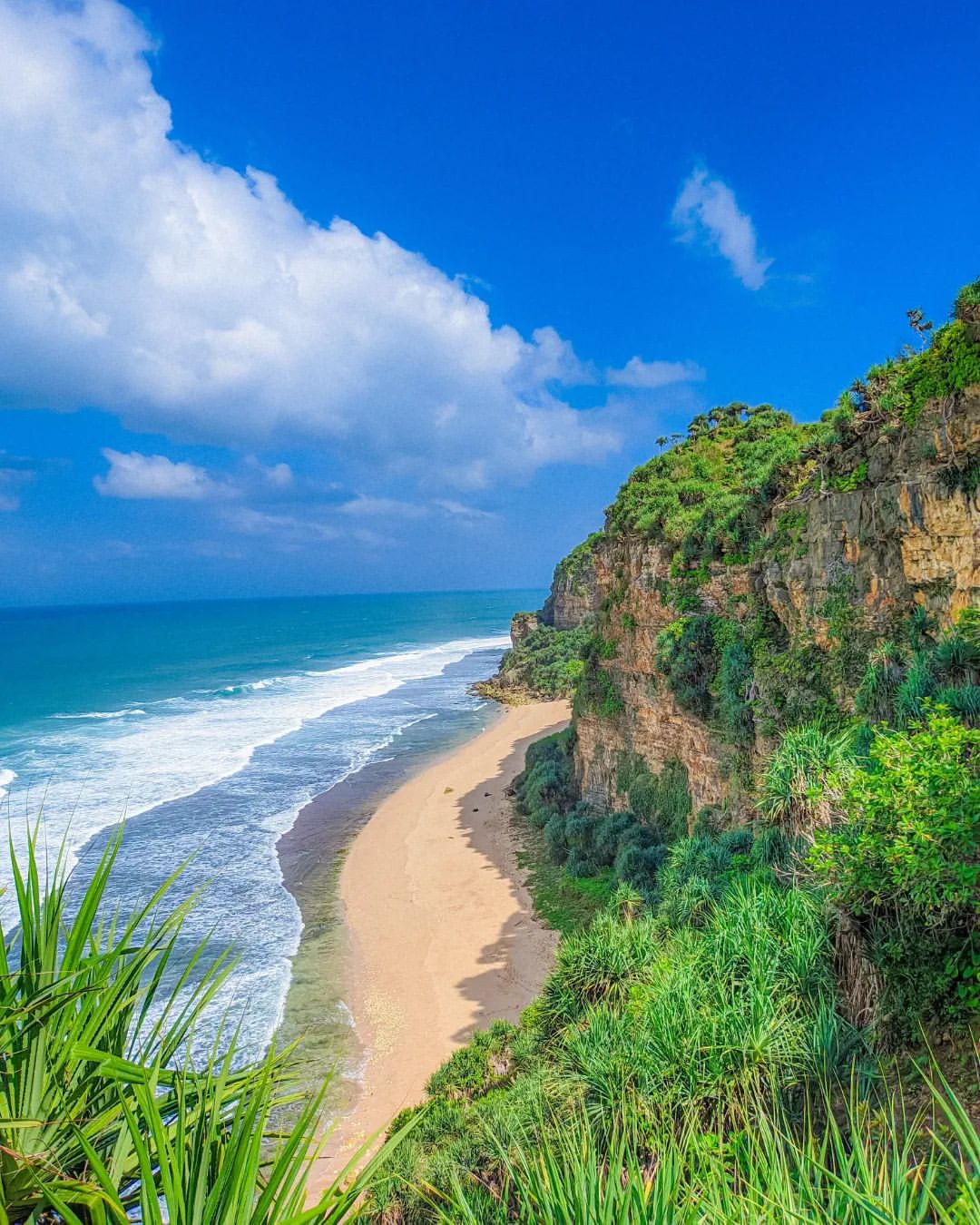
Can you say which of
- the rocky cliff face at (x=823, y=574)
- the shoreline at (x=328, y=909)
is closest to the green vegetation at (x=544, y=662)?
the shoreline at (x=328, y=909)

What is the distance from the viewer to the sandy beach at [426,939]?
14.2 metres

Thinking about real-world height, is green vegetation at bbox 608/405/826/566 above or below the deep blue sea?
above

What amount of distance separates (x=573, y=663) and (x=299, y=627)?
10041 centimetres

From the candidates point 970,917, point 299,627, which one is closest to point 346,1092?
point 970,917

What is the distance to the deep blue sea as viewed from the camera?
22.0m

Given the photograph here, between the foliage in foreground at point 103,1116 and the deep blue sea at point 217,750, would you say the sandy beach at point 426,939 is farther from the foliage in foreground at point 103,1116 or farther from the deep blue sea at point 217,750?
the foliage in foreground at point 103,1116

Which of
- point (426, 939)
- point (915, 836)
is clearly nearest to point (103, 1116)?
point (915, 836)

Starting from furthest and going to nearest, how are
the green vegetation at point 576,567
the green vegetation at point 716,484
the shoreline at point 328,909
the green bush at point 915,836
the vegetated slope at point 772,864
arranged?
the green vegetation at point 576,567, the green vegetation at point 716,484, the shoreline at point 328,909, the green bush at point 915,836, the vegetated slope at point 772,864

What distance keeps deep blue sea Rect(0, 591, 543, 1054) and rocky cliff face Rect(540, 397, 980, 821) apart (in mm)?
12554

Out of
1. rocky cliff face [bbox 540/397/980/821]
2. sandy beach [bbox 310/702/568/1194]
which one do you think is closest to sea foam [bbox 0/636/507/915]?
sandy beach [bbox 310/702/568/1194]

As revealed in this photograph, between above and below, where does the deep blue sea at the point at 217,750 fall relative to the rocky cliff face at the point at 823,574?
below

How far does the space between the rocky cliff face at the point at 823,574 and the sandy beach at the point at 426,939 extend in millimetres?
5744

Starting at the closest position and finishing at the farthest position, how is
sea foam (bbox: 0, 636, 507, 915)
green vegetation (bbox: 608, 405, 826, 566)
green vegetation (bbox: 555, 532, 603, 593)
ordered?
green vegetation (bbox: 608, 405, 826, 566) < sea foam (bbox: 0, 636, 507, 915) < green vegetation (bbox: 555, 532, 603, 593)

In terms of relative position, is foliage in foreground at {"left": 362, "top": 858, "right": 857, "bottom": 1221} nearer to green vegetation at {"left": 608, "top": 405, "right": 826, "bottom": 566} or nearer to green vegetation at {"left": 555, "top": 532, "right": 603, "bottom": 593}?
green vegetation at {"left": 608, "top": 405, "right": 826, "bottom": 566}
